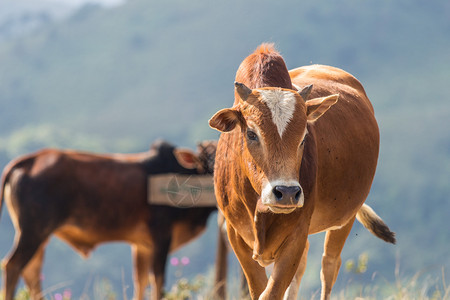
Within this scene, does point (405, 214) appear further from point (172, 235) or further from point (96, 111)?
point (172, 235)

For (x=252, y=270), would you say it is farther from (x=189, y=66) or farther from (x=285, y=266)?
(x=189, y=66)

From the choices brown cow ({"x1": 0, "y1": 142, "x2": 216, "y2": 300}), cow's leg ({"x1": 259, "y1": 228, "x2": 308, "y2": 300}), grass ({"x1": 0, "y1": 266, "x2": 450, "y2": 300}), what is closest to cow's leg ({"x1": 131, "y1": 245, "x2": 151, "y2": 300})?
brown cow ({"x1": 0, "y1": 142, "x2": 216, "y2": 300})

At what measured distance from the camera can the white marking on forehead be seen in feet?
12.0

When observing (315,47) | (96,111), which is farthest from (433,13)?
(96,111)

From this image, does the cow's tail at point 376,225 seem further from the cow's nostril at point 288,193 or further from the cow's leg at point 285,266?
the cow's nostril at point 288,193

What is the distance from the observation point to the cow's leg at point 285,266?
382cm

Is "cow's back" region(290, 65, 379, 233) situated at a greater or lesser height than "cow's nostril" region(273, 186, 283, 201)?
lesser

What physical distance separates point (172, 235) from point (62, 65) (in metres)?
164

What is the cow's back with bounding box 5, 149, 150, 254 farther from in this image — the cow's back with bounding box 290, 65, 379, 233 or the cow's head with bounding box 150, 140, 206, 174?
the cow's back with bounding box 290, 65, 379, 233

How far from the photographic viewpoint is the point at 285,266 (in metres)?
3.89

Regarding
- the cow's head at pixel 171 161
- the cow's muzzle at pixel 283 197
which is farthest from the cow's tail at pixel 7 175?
the cow's muzzle at pixel 283 197

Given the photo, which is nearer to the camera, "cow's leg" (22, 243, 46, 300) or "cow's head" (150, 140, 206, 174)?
"cow's leg" (22, 243, 46, 300)

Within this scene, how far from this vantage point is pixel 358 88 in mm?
5262

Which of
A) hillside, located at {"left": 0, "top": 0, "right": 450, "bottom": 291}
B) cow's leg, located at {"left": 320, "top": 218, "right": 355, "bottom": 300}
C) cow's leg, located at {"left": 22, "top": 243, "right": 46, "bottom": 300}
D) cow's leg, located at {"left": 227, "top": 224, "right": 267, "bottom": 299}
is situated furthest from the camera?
hillside, located at {"left": 0, "top": 0, "right": 450, "bottom": 291}
